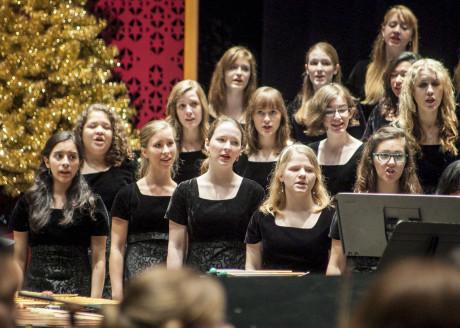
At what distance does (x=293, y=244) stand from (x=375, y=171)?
51cm

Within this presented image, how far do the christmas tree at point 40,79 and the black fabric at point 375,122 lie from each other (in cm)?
200

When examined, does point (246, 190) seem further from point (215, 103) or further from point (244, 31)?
point (244, 31)

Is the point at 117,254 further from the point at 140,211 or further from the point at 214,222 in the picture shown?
the point at 214,222

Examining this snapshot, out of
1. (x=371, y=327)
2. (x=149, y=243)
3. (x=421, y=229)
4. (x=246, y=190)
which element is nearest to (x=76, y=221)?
(x=149, y=243)

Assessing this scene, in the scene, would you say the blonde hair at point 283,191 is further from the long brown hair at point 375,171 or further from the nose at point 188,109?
the nose at point 188,109

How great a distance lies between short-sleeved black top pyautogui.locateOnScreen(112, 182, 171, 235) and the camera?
4629 millimetres

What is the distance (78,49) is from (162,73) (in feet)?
2.68

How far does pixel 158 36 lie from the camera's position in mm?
6969

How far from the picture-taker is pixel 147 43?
6980 millimetres

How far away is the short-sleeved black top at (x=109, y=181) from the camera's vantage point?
15.9 feet

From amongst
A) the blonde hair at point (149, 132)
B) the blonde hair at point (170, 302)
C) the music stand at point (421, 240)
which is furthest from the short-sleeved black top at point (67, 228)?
the blonde hair at point (170, 302)

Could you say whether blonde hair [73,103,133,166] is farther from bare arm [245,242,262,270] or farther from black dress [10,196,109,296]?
bare arm [245,242,262,270]

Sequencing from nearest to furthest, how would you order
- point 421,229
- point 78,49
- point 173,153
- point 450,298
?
point 450,298, point 421,229, point 173,153, point 78,49

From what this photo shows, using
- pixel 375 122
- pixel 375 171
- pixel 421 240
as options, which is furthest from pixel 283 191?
pixel 421 240
